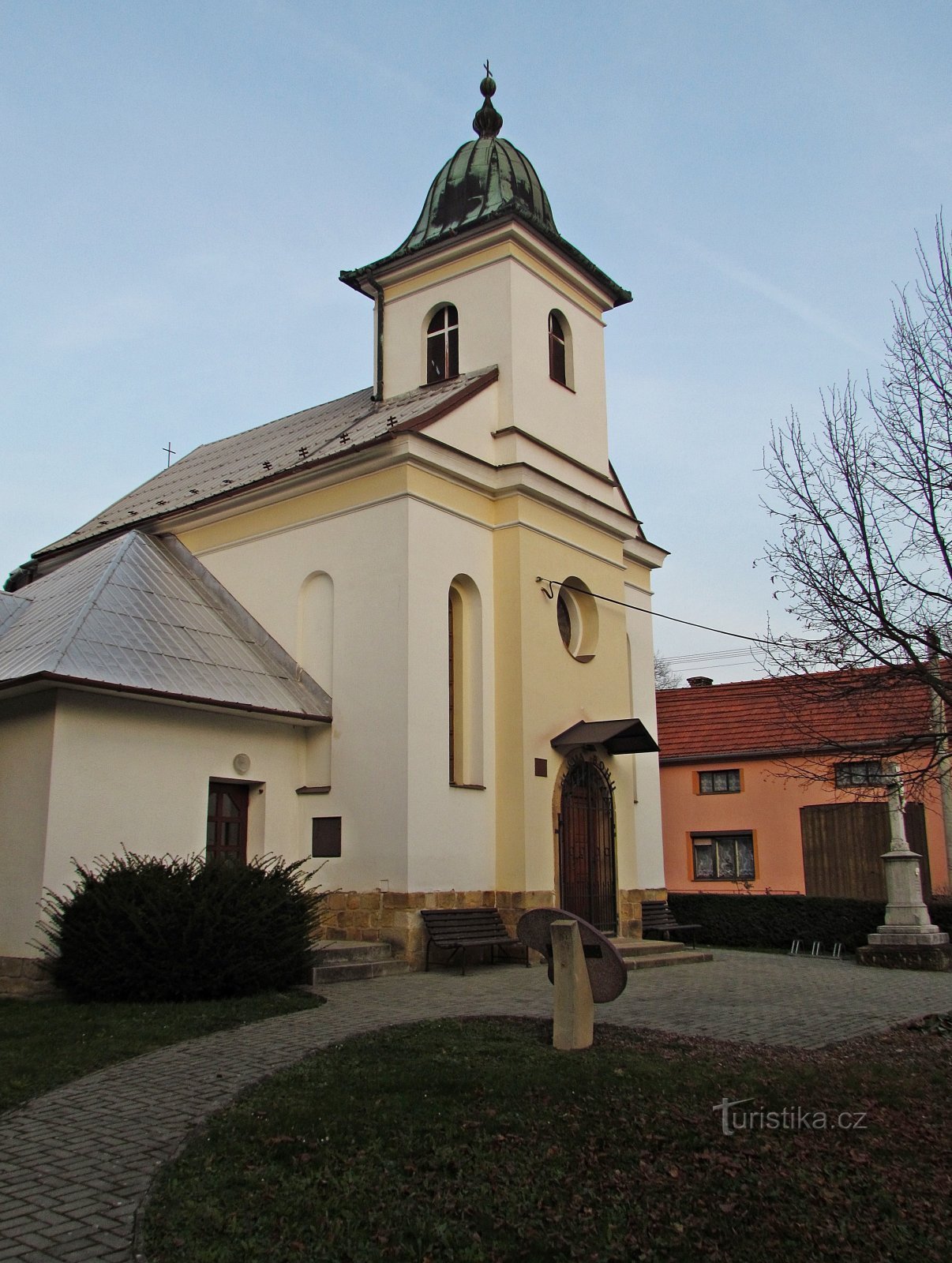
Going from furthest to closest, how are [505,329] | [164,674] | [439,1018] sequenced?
[505,329] → [164,674] → [439,1018]

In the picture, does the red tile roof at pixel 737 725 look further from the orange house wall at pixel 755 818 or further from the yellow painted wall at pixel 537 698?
the yellow painted wall at pixel 537 698

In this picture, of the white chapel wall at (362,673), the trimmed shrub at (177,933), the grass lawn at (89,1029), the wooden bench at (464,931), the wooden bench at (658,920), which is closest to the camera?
the grass lawn at (89,1029)

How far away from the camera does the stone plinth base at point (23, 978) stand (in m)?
12.3

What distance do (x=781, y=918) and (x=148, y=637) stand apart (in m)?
12.3

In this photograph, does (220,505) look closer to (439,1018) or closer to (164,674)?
(164,674)

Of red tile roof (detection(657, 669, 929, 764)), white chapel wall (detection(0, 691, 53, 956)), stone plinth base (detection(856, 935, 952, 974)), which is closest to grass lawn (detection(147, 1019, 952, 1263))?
white chapel wall (detection(0, 691, 53, 956))

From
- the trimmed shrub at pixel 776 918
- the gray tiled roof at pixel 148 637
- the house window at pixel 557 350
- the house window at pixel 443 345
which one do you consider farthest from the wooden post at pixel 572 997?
the house window at pixel 557 350

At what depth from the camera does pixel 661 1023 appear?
1024cm

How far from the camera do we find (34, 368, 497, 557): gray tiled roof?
17875mm

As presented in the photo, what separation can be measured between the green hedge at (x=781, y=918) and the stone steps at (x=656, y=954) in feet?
10.1

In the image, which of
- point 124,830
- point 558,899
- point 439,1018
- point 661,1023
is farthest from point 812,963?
point 124,830

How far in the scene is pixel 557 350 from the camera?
805 inches

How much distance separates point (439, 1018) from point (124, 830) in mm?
5517

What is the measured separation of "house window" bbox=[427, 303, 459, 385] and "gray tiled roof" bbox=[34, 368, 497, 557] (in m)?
0.46
